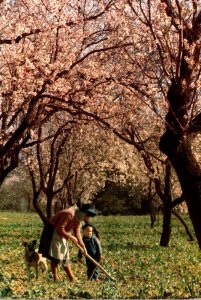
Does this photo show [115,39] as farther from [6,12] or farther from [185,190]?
[185,190]

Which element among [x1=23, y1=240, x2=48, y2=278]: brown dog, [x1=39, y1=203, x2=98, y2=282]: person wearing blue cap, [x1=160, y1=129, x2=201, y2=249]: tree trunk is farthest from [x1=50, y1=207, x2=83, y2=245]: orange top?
[x1=160, y1=129, x2=201, y2=249]: tree trunk

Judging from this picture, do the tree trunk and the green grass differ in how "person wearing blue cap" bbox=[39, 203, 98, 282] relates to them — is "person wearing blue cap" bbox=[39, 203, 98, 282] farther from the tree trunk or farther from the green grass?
the tree trunk

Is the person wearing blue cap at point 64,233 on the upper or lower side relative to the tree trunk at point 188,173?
lower

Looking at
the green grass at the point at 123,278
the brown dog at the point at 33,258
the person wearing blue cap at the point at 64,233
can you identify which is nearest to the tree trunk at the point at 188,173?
the green grass at the point at 123,278

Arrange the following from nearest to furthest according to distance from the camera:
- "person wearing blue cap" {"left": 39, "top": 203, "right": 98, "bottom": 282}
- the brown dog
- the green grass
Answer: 1. the green grass
2. "person wearing blue cap" {"left": 39, "top": 203, "right": 98, "bottom": 282}
3. the brown dog

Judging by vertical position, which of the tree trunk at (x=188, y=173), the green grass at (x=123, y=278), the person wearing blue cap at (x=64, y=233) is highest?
the tree trunk at (x=188, y=173)

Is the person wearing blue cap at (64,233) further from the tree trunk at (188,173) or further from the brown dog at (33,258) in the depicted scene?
the tree trunk at (188,173)

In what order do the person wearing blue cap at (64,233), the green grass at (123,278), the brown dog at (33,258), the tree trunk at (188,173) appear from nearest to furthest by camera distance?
1. the tree trunk at (188,173)
2. the green grass at (123,278)
3. the person wearing blue cap at (64,233)
4. the brown dog at (33,258)

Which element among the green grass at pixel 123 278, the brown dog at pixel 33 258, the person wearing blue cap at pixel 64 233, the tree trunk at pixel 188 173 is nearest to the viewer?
the tree trunk at pixel 188 173

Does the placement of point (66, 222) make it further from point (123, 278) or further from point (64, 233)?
point (123, 278)

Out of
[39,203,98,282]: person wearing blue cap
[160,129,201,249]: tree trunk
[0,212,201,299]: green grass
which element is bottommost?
[0,212,201,299]: green grass

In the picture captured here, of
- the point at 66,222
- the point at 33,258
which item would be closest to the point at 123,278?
the point at 33,258

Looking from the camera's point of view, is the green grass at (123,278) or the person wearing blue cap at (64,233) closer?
the green grass at (123,278)

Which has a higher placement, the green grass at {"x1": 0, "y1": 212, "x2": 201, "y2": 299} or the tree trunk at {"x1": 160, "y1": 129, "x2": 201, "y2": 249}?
the tree trunk at {"x1": 160, "y1": 129, "x2": 201, "y2": 249}
